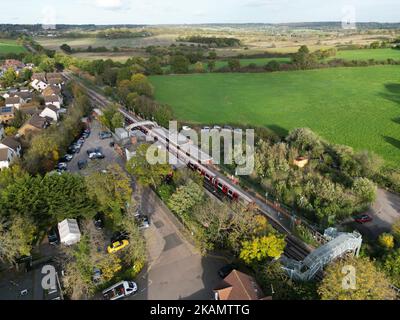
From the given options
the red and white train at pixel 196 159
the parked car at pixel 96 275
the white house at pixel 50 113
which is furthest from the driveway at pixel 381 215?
the white house at pixel 50 113

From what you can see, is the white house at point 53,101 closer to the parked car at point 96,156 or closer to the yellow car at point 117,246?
the parked car at point 96,156

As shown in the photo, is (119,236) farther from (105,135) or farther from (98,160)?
(105,135)

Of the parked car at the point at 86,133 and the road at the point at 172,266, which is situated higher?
the parked car at the point at 86,133

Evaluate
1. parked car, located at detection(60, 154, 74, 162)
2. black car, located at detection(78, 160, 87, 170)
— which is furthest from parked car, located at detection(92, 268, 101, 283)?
parked car, located at detection(60, 154, 74, 162)

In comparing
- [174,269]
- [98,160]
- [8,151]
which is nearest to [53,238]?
[174,269]
